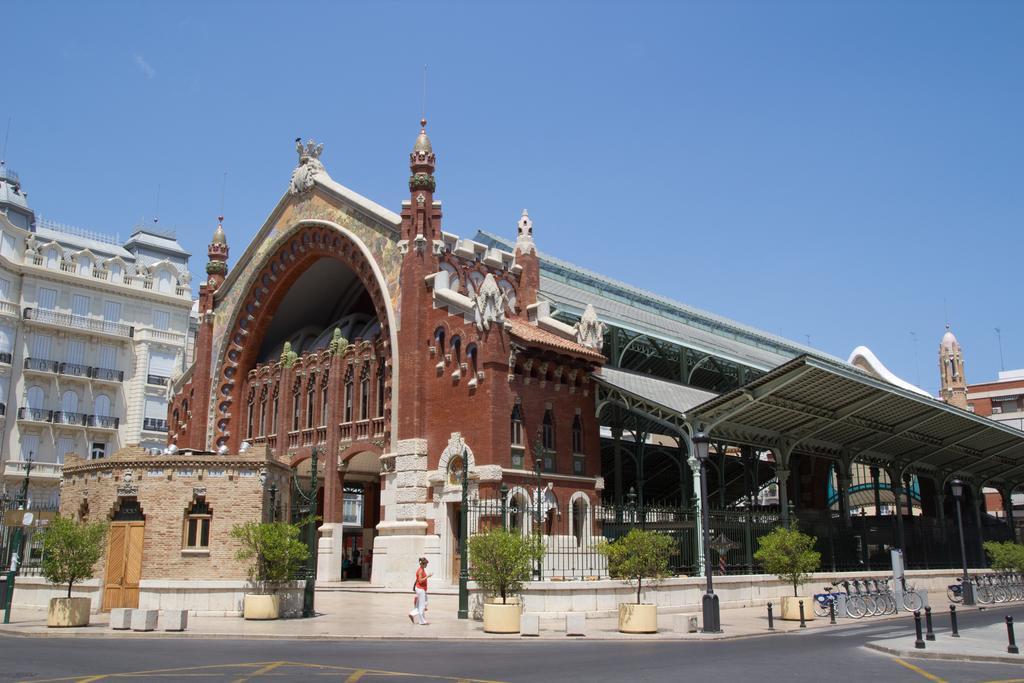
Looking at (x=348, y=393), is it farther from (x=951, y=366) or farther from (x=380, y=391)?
(x=951, y=366)

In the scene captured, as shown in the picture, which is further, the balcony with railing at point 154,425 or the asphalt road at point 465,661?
the balcony with railing at point 154,425

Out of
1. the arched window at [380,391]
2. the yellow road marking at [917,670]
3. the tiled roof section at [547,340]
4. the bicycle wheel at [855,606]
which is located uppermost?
the tiled roof section at [547,340]

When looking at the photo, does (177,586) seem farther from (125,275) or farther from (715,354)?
(125,275)

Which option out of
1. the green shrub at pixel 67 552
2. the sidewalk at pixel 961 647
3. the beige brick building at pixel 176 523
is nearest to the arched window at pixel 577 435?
the beige brick building at pixel 176 523

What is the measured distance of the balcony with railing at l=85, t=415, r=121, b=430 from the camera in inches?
2370

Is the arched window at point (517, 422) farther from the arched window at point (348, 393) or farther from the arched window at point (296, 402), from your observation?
the arched window at point (296, 402)

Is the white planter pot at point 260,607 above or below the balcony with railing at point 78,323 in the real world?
below

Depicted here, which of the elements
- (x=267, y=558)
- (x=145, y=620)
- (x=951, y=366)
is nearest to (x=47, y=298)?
(x=267, y=558)

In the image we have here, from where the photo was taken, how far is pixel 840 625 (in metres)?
26.2

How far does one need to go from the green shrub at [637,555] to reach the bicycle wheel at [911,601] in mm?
9459

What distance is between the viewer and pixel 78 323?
60.1 meters

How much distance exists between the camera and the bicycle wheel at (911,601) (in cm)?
2917

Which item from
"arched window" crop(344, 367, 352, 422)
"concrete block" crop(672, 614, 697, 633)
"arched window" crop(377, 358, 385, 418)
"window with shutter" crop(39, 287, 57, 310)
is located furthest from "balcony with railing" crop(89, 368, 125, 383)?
"concrete block" crop(672, 614, 697, 633)

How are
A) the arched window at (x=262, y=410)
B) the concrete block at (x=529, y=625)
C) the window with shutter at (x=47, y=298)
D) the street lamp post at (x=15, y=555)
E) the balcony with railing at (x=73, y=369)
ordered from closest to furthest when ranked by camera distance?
the concrete block at (x=529, y=625) → the street lamp post at (x=15, y=555) → the arched window at (x=262, y=410) → the window with shutter at (x=47, y=298) → the balcony with railing at (x=73, y=369)
